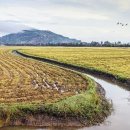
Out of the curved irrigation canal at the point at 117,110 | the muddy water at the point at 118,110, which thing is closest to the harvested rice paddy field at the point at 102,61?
the curved irrigation canal at the point at 117,110

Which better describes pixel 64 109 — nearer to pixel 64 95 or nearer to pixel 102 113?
pixel 102 113

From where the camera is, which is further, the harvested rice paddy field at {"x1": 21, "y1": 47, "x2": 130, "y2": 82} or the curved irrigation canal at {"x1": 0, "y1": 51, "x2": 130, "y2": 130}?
the harvested rice paddy field at {"x1": 21, "y1": 47, "x2": 130, "y2": 82}

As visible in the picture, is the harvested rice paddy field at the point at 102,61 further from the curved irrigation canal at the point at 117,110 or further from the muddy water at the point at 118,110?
the muddy water at the point at 118,110

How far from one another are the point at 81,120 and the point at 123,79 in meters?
16.0

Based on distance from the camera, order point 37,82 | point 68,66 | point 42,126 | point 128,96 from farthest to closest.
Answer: point 68,66, point 37,82, point 128,96, point 42,126

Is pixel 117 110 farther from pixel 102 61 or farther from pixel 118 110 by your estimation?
pixel 102 61

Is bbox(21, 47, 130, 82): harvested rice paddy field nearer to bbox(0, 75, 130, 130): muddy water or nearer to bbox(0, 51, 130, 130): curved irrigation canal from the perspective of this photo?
bbox(0, 51, 130, 130): curved irrigation canal

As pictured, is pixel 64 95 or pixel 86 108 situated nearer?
pixel 86 108

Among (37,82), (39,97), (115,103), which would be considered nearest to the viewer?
(39,97)

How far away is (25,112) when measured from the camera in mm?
17469

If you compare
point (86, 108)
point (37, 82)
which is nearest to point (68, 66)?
point (37, 82)

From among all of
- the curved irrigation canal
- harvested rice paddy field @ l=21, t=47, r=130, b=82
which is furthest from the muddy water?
harvested rice paddy field @ l=21, t=47, r=130, b=82

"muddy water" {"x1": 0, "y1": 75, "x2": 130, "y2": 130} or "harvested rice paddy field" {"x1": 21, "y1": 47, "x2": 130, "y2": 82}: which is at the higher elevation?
"muddy water" {"x1": 0, "y1": 75, "x2": 130, "y2": 130}

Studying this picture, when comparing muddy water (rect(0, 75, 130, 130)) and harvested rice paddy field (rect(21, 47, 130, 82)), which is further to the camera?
harvested rice paddy field (rect(21, 47, 130, 82))
